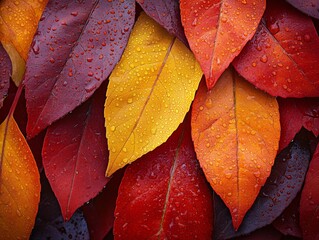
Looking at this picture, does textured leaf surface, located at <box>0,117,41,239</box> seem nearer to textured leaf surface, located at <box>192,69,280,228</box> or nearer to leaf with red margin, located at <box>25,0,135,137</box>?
leaf with red margin, located at <box>25,0,135,137</box>

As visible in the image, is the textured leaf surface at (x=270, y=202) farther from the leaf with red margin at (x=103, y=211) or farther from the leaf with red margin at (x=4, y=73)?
the leaf with red margin at (x=4, y=73)

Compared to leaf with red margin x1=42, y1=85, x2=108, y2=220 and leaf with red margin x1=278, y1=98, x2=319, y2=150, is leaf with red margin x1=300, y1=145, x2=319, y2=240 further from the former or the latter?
leaf with red margin x1=42, y1=85, x2=108, y2=220

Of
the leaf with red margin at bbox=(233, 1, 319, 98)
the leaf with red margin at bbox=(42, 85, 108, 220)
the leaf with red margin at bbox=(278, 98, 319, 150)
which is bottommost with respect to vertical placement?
the leaf with red margin at bbox=(278, 98, 319, 150)

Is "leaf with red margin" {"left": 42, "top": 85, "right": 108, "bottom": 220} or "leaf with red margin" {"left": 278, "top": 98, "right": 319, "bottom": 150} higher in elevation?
"leaf with red margin" {"left": 42, "top": 85, "right": 108, "bottom": 220}

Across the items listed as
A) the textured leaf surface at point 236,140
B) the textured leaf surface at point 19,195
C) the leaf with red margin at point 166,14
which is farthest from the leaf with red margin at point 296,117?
the textured leaf surface at point 19,195

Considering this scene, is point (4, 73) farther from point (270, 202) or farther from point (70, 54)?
point (270, 202)

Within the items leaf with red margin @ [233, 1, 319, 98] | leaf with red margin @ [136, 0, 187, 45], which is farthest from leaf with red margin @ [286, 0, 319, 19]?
leaf with red margin @ [136, 0, 187, 45]

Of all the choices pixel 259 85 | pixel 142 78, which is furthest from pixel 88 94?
pixel 259 85
